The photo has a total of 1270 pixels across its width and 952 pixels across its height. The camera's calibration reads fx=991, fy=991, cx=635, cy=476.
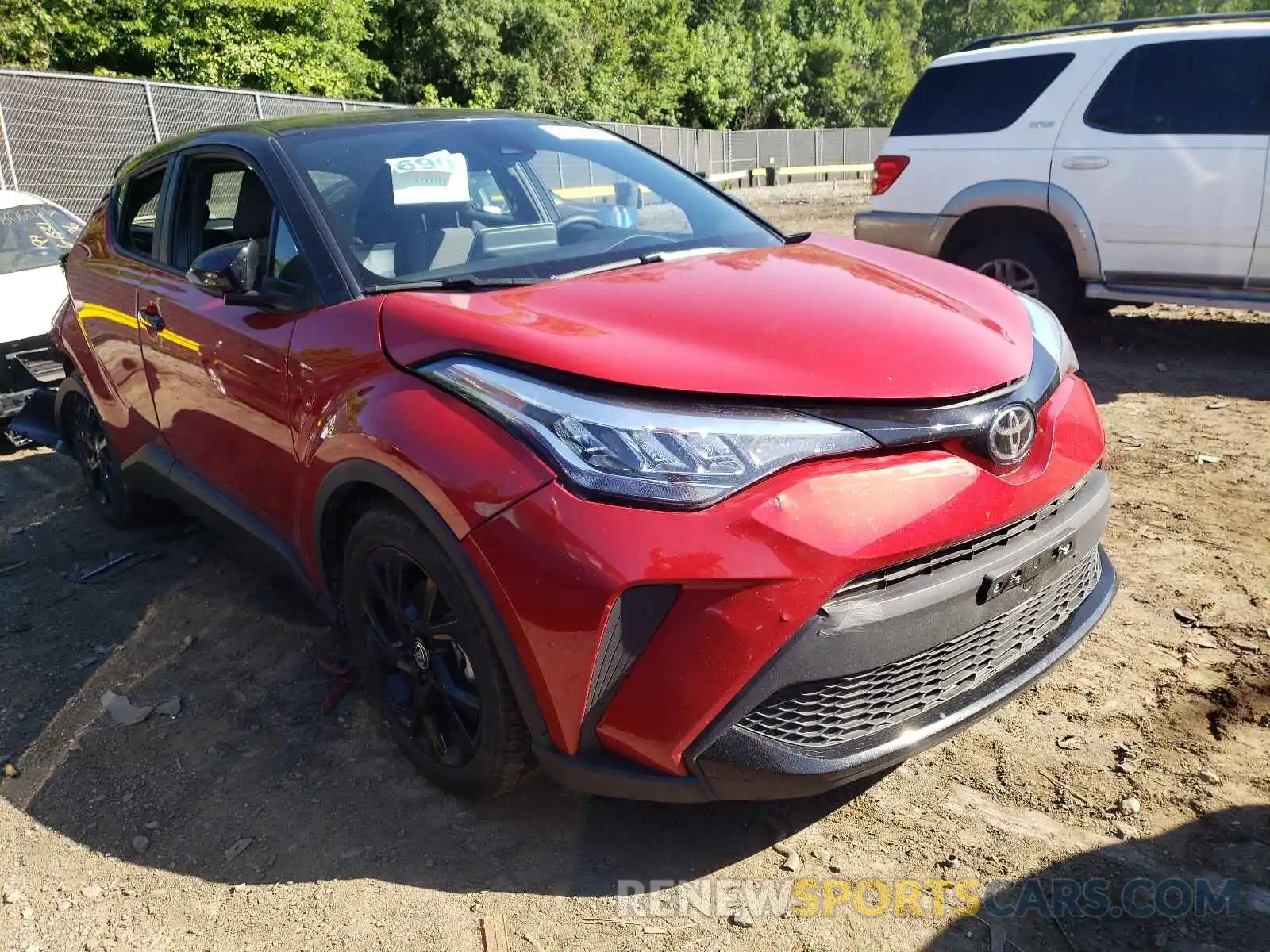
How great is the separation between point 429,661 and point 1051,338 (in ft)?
6.07

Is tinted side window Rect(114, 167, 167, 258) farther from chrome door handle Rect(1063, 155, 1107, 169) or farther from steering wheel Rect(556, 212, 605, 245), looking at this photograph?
chrome door handle Rect(1063, 155, 1107, 169)

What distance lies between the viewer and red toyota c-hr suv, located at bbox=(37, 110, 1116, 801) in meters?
1.96

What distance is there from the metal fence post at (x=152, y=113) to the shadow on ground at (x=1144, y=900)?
14.7 meters

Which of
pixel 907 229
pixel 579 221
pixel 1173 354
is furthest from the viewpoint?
pixel 907 229

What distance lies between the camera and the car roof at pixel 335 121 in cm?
329

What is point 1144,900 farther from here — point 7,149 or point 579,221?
point 7,149

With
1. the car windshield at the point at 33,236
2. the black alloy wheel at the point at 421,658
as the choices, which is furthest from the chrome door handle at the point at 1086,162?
the car windshield at the point at 33,236

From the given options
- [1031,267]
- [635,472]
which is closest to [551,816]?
[635,472]

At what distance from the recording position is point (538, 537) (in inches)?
79.1

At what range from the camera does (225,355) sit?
3113 millimetres

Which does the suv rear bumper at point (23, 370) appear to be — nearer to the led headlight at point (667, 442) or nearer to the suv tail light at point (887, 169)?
the led headlight at point (667, 442)

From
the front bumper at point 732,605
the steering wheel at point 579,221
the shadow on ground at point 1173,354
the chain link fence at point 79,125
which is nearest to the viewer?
the front bumper at point 732,605

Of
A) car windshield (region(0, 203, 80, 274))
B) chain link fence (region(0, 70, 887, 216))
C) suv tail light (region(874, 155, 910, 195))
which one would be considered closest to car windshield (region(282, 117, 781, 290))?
suv tail light (region(874, 155, 910, 195))

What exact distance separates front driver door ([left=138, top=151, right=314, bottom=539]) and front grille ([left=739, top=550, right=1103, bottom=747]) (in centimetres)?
159
